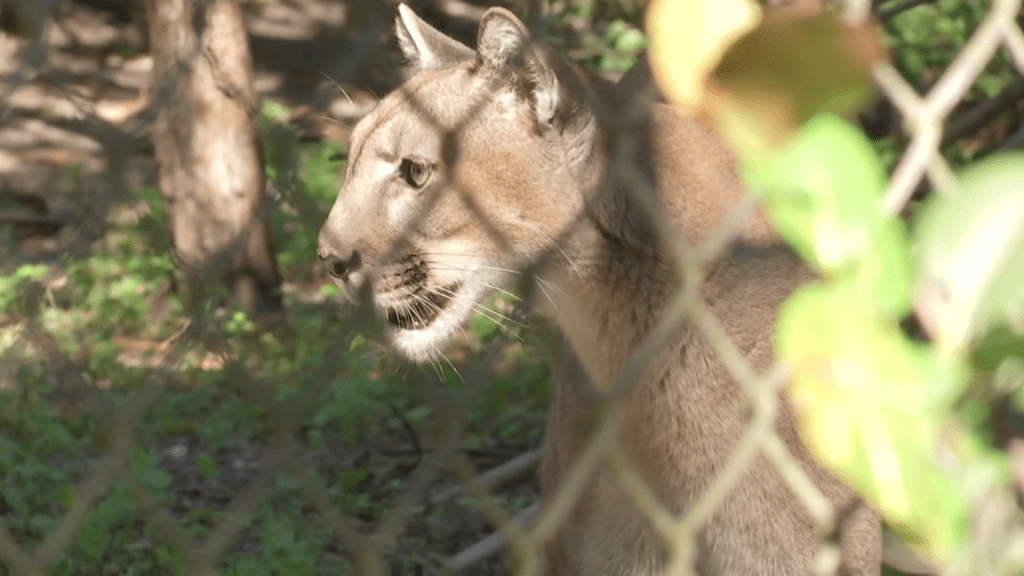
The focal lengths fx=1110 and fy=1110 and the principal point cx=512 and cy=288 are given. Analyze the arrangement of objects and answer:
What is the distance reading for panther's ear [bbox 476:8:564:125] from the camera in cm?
195

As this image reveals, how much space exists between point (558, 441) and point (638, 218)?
1.92ft

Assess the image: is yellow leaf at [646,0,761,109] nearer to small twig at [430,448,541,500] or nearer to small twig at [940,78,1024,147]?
small twig at [430,448,541,500]

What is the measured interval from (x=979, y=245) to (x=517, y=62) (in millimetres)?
1273

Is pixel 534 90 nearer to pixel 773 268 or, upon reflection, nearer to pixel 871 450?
pixel 773 268

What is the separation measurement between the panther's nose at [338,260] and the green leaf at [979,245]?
5.07ft

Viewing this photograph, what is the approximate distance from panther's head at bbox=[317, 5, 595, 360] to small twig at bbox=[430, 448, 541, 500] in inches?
45.8

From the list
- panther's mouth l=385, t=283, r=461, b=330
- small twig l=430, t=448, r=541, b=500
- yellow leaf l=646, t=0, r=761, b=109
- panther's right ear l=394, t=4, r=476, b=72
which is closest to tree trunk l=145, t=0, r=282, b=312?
small twig l=430, t=448, r=541, b=500

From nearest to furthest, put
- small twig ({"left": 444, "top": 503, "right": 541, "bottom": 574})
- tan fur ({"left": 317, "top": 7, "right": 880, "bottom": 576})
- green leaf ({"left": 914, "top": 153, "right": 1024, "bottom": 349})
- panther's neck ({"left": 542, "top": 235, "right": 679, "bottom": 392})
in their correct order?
green leaf ({"left": 914, "top": 153, "right": 1024, "bottom": 349}) < tan fur ({"left": 317, "top": 7, "right": 880, "bottom": 576}) < panther's neck ({"left": 542, "top": 235, "right": 679, "bottom": 392}) < small twig ({"left": 444, "top": 503, "right": 541, "bottom": 574})

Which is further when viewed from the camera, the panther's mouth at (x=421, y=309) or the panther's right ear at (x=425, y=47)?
the panther's right ear at (x=425, y=47)

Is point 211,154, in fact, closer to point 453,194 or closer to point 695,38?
point 453,194

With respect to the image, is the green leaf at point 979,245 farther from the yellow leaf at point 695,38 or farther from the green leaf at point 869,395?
the yellow leaf at point 695,38

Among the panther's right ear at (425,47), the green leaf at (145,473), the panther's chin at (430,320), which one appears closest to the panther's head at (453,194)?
the panther's chin at (430,320)

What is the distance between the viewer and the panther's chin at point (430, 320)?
7.84 feet

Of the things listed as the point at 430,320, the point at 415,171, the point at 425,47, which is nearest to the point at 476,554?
the point at 430,320
